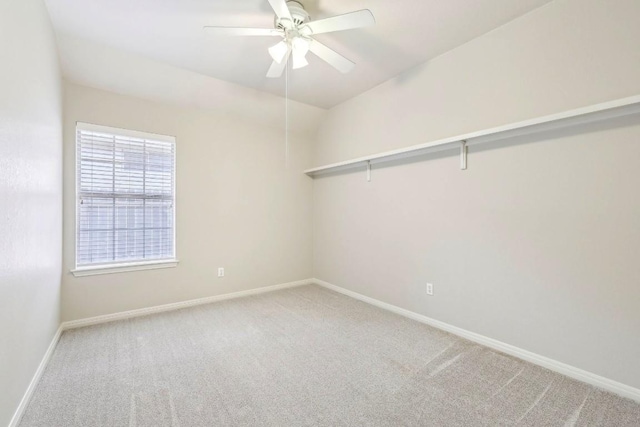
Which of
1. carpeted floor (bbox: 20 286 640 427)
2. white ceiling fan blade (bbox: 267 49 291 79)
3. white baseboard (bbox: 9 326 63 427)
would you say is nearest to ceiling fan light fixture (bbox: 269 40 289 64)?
white ceiling fan blade (bbox: 267 49 291 79)

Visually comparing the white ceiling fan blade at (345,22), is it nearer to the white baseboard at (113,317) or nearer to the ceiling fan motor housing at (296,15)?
the ceiling fan motor housing at (296,15)

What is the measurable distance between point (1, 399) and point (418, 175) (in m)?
3.48

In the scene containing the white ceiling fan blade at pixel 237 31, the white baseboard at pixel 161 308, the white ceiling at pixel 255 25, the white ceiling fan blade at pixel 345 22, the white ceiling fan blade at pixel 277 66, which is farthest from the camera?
the white baseboard at pixel 161 308

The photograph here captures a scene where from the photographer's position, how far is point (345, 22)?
76.7 inches

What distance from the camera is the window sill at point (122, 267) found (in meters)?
2.98

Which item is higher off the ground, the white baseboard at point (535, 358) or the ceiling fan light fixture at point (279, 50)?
the ceiling fan light fixture at point (279, 50)

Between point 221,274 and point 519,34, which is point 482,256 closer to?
point 519,34

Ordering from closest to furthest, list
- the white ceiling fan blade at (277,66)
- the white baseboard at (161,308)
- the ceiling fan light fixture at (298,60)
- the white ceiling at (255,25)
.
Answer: the white ceiling at (255,25)
the ceiling fan light fixture at (298,60)
the white ceiling fan blade at (277,66)
the white baseboard at (161,308)

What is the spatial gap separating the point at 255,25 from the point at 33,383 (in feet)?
10.3

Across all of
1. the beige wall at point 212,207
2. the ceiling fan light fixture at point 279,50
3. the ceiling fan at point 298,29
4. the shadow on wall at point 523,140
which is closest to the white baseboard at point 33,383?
the beige wall at point 212,207

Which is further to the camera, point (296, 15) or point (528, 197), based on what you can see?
point (528, 197)

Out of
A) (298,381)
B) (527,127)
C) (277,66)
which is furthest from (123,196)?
(527,127)

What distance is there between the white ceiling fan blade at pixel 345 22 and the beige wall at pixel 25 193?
172 centimetres

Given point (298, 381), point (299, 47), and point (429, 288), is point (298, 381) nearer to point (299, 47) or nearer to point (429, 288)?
point (429, 288)
